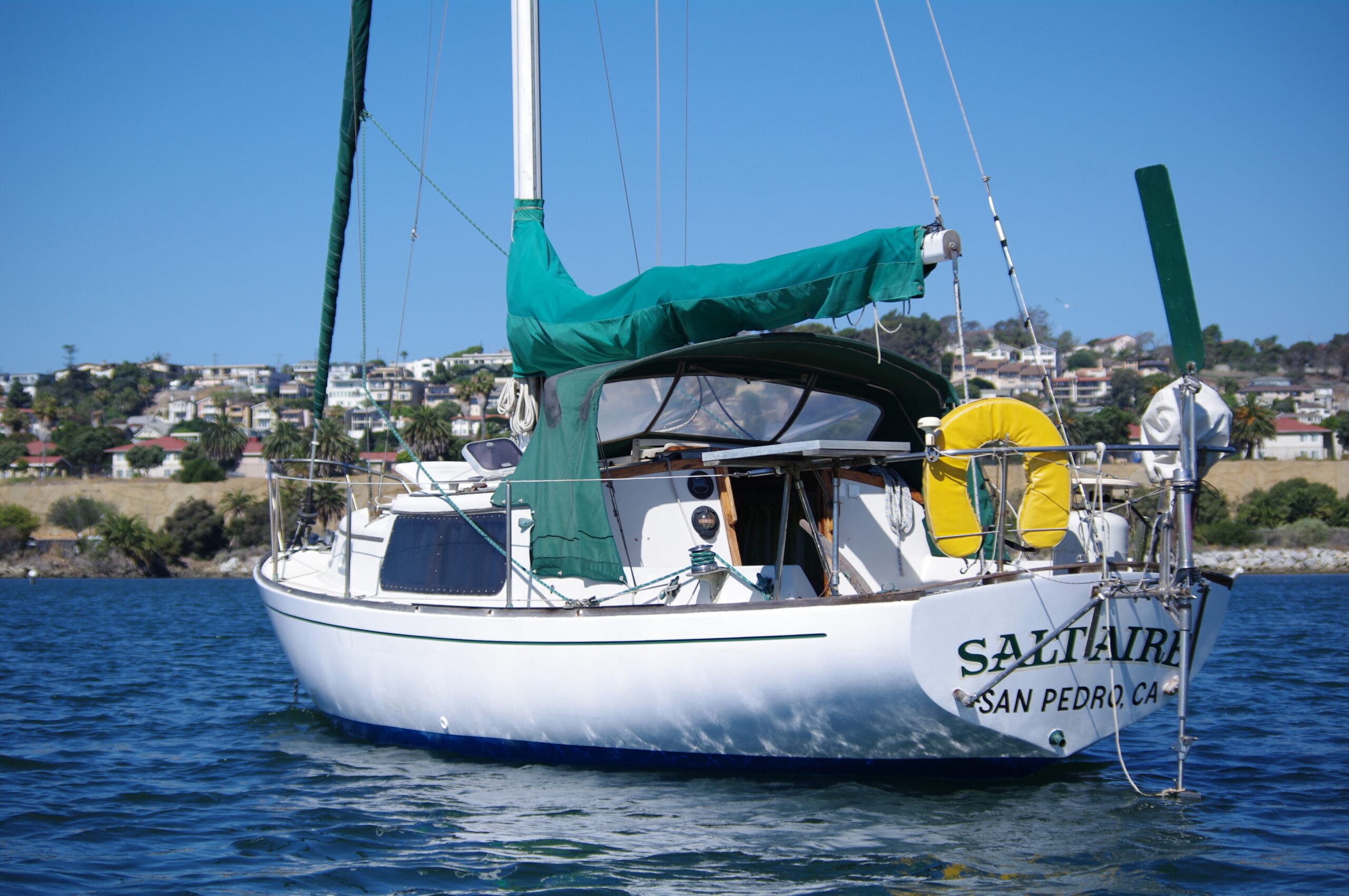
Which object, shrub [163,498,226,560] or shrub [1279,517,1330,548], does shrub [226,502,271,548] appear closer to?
shrub [163,498,226,560]

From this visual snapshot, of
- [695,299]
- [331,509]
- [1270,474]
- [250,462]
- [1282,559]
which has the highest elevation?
[250,462]

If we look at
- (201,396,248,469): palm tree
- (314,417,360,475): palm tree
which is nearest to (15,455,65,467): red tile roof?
(201,396,248,469): palm tree

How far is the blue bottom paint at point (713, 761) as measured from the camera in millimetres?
7457

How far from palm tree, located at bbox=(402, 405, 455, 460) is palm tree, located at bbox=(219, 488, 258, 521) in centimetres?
956

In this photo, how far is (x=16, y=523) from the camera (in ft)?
189

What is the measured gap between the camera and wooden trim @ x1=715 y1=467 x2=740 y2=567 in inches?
348

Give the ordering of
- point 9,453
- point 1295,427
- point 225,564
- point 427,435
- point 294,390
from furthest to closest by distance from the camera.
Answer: point 294,390, point 9,453, point 1295,427, point 225,564, point 427,435

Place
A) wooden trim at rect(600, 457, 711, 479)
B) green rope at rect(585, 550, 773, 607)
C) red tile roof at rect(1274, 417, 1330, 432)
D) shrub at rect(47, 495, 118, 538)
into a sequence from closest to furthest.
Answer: green rope at rect(585, 550, 773, 607), wooden trim at rect(600, 457, 711, 479), shrub at rect(47, 495, 118, 538), red tile roof at rect(1274, 417, 1330, 432)

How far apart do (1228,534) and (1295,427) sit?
3381 cm

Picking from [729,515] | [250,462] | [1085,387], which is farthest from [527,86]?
[1085,387]

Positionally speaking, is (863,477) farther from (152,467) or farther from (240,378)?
(240,378)

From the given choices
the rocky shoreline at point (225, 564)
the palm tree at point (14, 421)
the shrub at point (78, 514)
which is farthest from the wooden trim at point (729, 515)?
the palm tree at point (14, 421)

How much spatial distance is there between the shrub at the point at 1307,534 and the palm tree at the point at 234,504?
48134 millimetres

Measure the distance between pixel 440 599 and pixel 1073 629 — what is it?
4785 millimetres
